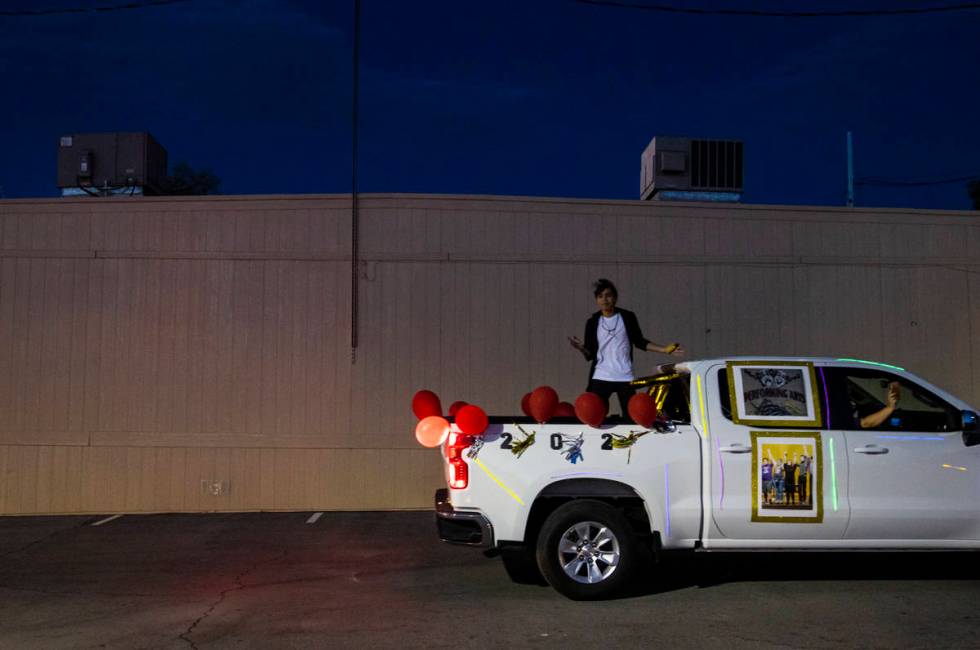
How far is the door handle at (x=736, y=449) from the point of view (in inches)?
257

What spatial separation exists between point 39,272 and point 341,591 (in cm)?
660

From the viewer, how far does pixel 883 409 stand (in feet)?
22.5

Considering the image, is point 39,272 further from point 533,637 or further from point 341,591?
point 533,637

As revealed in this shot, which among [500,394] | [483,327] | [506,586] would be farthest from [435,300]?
[506,586]

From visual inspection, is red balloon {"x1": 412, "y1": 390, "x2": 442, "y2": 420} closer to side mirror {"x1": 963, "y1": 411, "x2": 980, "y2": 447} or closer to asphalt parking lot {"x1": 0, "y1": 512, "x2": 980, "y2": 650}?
asphalt parking lot {"x1": 0, "y1": 512, "x2": 980, "y2": 650}

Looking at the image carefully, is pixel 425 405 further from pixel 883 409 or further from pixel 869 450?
pixel 883 409

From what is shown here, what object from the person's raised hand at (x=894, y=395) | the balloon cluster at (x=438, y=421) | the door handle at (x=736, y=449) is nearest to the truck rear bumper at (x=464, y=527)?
the balloon cluster at (x=438, y=421)

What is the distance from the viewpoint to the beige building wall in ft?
35.8

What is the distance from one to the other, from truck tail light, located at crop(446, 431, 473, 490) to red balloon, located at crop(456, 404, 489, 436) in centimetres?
9

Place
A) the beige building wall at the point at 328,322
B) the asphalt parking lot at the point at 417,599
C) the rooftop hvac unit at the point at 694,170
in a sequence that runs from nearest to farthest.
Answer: the asphalt parking lot at the point at 417,599, the beige building wall at the point at 328,322, the rooftop hvac unit at the point at 694,170

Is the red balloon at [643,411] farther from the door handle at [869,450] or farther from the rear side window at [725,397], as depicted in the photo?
the door handle at [869,450]

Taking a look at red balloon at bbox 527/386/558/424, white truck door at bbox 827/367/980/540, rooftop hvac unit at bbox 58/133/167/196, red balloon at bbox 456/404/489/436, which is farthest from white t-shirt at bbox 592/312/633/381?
rooftop hvac unit at bbox 58/133/167/196

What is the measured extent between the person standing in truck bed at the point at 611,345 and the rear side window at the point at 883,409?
6.56ft

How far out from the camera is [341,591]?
6.91m
